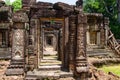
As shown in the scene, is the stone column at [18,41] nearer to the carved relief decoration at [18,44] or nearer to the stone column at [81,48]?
the carved relief decoration at [18,44]

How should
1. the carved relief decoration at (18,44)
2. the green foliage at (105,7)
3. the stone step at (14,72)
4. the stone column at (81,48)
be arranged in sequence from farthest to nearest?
the green foliage at (105,7) → the stone column at (81,48) → the carved relief decoration at (18,44) → the stone step at (14,72)

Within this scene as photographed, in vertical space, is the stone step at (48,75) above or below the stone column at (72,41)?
below

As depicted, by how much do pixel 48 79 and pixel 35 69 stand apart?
986 millimetres

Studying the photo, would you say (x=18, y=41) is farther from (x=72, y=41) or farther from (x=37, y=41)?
(x=72, y=41)

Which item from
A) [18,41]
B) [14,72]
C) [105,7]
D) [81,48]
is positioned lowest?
[14,72]

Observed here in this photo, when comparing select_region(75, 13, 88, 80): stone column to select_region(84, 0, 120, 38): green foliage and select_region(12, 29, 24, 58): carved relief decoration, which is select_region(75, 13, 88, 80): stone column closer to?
select_region(12, 29, 24, 58): carved relief decoration

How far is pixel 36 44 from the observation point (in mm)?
10172

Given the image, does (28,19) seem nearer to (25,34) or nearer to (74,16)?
(25,34)

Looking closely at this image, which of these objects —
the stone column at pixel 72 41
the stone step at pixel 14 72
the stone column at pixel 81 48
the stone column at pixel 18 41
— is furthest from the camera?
the stone column at pixel 72 41

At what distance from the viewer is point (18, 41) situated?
9.43m

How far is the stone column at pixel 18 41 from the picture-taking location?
30.5 ft

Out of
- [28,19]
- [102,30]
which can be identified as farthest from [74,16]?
[102,30]

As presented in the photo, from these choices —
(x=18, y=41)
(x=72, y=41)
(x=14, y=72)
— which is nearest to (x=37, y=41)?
(x=18, y=41)

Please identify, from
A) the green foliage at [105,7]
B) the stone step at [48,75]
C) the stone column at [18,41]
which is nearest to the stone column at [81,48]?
the stone step at [48,75]
